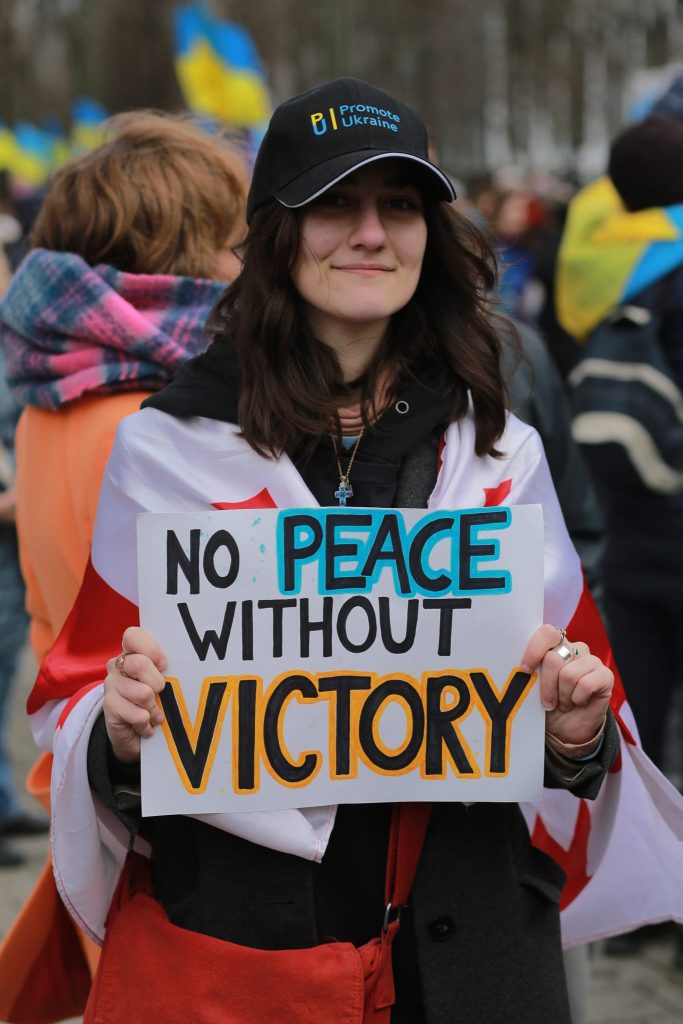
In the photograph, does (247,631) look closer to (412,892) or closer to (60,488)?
(412,892)

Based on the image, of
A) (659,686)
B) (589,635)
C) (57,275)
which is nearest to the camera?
(589,635)

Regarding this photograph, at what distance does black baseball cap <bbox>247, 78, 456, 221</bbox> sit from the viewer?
7.09ft

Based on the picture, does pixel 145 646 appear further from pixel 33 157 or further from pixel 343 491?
pixel 33 157

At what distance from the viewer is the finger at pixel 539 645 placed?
6.98 ft

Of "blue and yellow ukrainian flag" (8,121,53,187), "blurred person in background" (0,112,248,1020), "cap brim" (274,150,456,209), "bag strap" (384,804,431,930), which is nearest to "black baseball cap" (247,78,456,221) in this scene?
"cap brim" (274,150,456,209)

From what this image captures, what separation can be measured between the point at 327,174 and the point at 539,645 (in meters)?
0.71

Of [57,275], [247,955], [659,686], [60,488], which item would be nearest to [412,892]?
[247,955]

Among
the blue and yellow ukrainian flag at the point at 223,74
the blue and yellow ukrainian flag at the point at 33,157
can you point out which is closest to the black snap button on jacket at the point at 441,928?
the blue and yellow ukrainian flag at the point at 223,74

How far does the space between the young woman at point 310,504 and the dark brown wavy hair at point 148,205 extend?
1.87ft

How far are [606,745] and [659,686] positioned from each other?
242cm

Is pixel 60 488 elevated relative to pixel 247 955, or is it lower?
elevated

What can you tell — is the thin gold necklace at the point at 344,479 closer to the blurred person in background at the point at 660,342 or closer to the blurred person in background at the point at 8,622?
the blurred person in background at the point at 660,342

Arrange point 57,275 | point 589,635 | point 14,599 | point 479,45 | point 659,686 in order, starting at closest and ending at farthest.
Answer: point 589,635
point 57,275
point 659,686
point 14,599
point 479,45

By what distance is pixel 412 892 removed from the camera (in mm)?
2180
